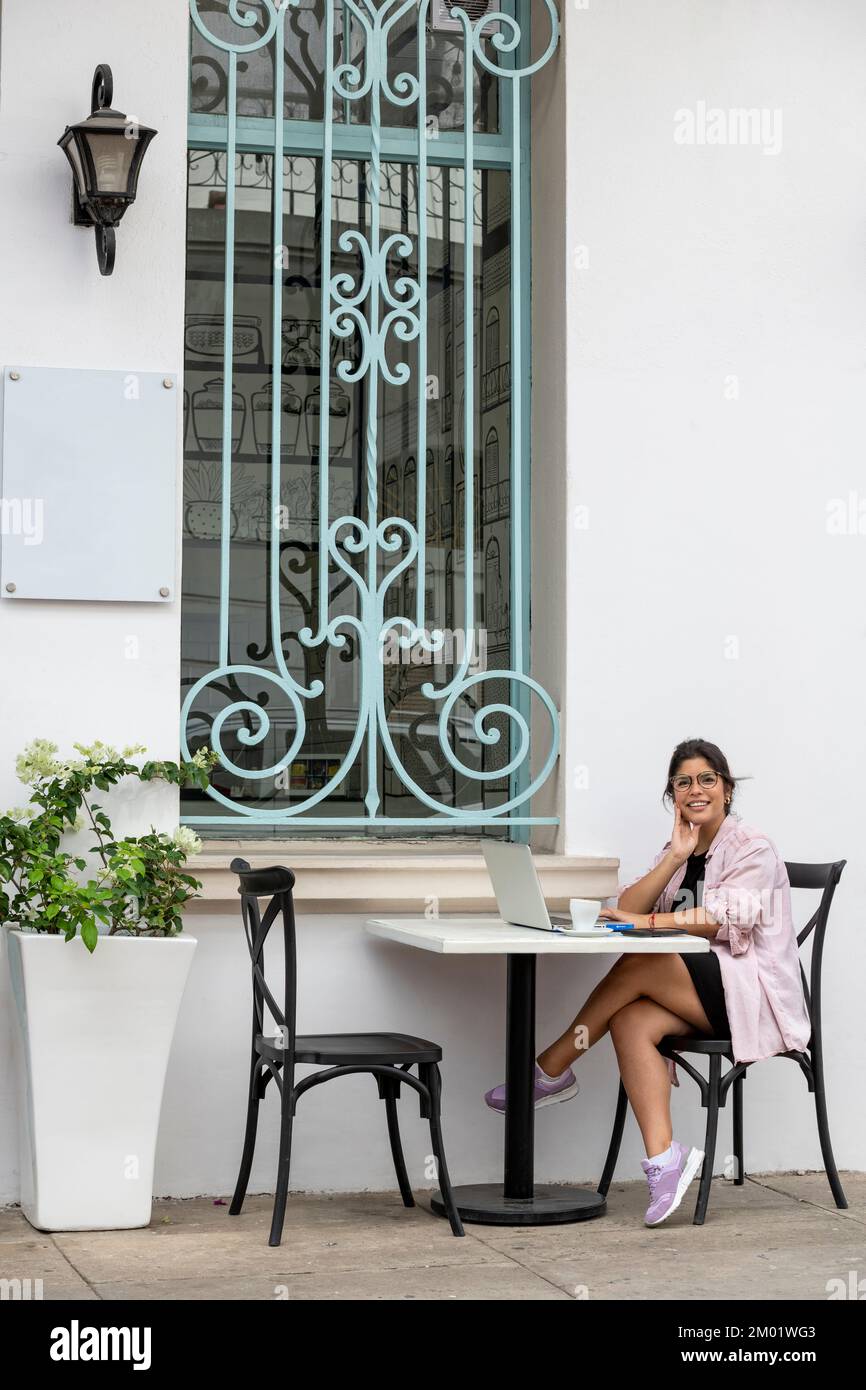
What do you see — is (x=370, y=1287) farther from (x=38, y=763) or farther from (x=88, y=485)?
(x=88, y=485)

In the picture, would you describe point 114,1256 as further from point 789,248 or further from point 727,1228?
point 789,248

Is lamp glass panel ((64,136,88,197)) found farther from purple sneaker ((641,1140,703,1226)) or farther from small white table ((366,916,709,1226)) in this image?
purple sneaker ((641,1140,703,1226))

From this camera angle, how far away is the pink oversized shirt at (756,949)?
168 inches

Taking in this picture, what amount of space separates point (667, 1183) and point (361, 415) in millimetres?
2357

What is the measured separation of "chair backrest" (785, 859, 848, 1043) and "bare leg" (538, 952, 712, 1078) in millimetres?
313

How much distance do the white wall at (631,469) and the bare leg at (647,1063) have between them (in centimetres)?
42

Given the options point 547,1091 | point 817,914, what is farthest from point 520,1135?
point 817,914

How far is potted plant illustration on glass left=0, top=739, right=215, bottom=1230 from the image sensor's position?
4070mm

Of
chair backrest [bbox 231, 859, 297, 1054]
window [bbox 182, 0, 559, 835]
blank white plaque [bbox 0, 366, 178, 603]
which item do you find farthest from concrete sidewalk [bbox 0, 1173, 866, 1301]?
blank white plaque [bbox 0, 366, 178, 603]

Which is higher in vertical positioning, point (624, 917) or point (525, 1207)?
point (624, 917)

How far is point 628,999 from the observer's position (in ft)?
14.3

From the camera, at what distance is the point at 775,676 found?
4.96 meters

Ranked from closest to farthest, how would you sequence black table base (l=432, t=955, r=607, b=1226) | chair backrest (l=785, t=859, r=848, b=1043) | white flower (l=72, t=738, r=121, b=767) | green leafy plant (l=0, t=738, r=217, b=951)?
green leafy plant (l=0, t=738, r=217, b=951)
black table base (l=432, t=955, r=607, b=1226)
white flower (l=72, t=738, r=121, b=767)
chair backrest (l=785, t=859, r=848, b=1043)

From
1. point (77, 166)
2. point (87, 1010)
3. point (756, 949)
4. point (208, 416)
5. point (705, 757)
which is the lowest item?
point (87, 1010)
